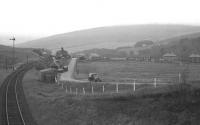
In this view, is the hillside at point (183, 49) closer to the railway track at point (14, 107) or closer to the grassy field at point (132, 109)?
A: the railway track at point (14, 107)

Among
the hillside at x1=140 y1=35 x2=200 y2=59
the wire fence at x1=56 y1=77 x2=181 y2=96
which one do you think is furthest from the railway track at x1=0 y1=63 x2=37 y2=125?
the hillside at x1=140 y1=35 x2=200 y2=59

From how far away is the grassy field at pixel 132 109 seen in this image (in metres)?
20.8

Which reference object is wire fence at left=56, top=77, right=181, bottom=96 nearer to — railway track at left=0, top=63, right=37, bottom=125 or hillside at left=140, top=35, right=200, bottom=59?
railway track at left=0, top=63, right=37, bottom=125

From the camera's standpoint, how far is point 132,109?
2353 centimetres

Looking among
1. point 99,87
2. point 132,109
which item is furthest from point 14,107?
point 132,109

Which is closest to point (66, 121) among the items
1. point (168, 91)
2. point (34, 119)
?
point (34, 119)

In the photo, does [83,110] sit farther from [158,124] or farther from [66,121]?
[158,124]

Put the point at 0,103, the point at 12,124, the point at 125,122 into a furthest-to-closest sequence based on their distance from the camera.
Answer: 1. the point at 0,103
2. the point at 12,124
3. the point at 125,122

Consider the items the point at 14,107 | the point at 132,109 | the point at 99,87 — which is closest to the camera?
the point at 132,109

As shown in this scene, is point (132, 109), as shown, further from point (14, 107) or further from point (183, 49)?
point (183, 49)

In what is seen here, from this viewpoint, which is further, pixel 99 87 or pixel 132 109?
pixel 99 87

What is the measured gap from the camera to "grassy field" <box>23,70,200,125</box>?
20812mm

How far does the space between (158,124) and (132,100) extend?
542cm

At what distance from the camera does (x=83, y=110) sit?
27781mm
